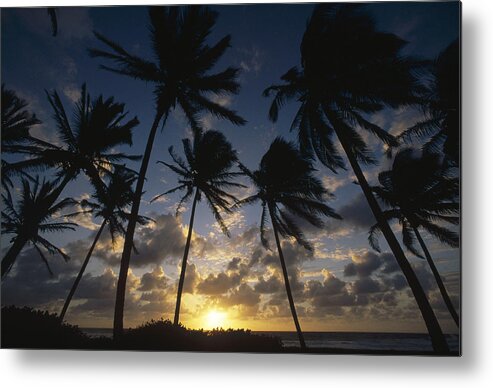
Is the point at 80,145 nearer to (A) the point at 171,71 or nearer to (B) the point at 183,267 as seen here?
(A) the point at 171,71

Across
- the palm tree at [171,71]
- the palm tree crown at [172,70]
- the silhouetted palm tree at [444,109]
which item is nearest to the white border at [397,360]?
the silhouetted palm tree at [444,109]

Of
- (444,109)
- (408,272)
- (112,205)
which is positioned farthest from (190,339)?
(444,109)

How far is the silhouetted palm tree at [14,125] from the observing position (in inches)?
143

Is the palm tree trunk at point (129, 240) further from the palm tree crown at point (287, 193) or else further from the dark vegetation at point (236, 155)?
the palm tree crown at point (287, 193)

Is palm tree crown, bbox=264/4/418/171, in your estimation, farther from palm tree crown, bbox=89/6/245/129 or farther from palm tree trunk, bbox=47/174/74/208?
palm tree trunk, bbox=47/174/74/208

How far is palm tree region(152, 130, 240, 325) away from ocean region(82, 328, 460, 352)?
2.83 feet

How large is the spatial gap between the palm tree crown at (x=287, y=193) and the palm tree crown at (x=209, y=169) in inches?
5.5

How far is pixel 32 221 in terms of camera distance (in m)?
3.53

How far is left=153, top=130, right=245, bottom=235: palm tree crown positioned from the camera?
351 cm

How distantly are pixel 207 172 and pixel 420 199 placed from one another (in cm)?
149

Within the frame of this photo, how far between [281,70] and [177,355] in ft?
7.05

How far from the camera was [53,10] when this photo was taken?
3.66 metres

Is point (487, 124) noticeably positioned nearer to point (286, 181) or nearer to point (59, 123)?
point (286, 181)

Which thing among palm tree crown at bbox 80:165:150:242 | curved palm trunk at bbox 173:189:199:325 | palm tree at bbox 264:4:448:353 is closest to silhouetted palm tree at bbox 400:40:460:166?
palm tree at bbox 264:4:448:353
